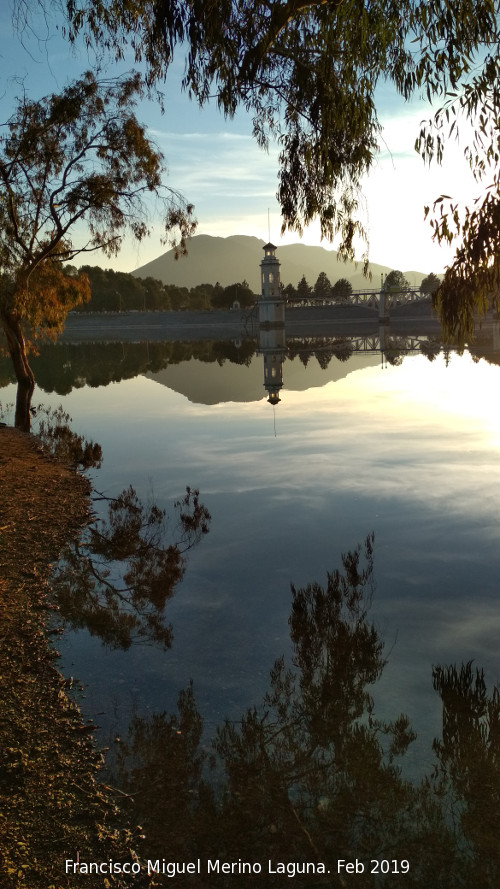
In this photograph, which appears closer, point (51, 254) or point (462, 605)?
point (462, 605)

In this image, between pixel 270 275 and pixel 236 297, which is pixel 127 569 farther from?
pixel 236 297

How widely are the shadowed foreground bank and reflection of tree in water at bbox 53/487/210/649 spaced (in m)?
0.33

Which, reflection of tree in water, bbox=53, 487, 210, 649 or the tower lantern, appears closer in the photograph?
reflection of tree in water, bbox=53, 487, 210, 649

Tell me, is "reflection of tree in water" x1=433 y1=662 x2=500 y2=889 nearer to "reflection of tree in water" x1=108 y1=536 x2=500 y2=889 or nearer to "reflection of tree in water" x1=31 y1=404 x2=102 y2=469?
"reflection of tree in water" x1=108 y1=536 x2=500 y2=889

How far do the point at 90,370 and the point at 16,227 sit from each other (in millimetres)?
20840

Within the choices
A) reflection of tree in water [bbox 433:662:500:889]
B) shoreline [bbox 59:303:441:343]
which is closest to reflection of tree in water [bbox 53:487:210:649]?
reflection of tree in water [bbox 433:662:500:889]

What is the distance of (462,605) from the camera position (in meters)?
6.27

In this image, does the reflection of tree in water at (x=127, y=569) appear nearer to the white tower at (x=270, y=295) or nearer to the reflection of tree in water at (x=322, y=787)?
the reflection of tree in water at (x=322, y=787)

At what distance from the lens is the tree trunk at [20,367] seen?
645 inches

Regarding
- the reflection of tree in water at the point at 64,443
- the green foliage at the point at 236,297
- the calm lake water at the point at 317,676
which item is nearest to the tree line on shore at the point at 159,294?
the green foliage at the point at 236,297

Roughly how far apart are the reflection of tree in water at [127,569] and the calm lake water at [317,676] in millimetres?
182

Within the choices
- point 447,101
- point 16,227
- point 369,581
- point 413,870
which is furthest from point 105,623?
point 16,227

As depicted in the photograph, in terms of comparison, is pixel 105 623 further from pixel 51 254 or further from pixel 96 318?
pixel 96 318

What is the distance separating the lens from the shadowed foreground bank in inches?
127
